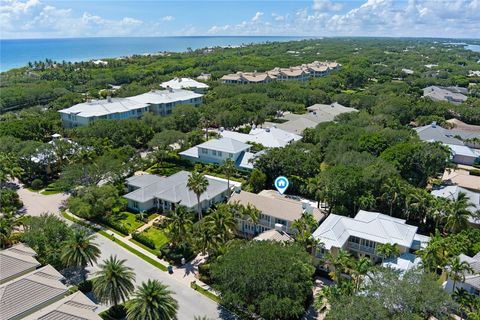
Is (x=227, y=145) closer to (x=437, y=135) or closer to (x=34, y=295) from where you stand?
(x=34, y=295)

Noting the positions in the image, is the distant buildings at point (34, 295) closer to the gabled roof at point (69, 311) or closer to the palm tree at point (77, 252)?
the gabled roof at point (69, 311)

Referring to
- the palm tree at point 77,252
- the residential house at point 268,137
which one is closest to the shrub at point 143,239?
the palm tree at point 77,252

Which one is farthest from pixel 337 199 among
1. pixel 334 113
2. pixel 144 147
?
pixel 334 113

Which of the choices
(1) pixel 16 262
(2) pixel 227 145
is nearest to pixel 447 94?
(2) pixel 227 145

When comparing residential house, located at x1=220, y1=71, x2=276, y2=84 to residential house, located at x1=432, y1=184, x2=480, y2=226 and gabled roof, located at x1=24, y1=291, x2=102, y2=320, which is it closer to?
residential house, located at x1=432, y1=184, x2=480, y2=226

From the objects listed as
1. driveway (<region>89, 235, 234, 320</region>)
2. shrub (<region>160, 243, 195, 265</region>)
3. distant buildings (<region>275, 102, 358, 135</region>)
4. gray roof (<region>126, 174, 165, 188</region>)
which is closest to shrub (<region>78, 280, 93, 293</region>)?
driveway (<region>89, 235, 234, 320</region>)

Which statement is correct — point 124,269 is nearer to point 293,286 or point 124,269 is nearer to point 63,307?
point 63,307
